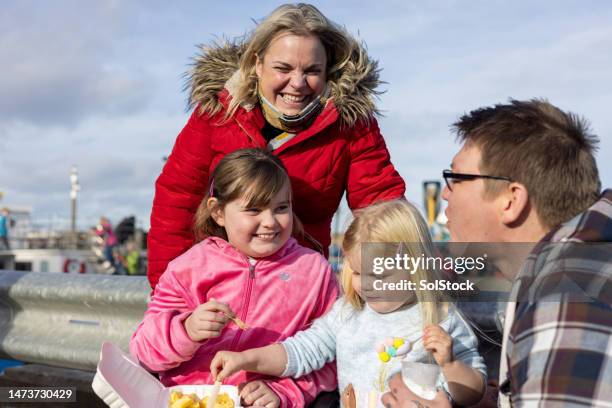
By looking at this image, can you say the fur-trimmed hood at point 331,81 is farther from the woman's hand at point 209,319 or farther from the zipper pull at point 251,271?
the woman's hand at point 209,319

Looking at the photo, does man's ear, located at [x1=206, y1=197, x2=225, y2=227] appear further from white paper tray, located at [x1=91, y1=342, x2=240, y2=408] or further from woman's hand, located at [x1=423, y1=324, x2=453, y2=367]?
woman's hand, located at [x1=423, y1=324, x2=453, y2=367]

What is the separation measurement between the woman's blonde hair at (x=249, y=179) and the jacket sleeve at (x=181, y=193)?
1.13 ft

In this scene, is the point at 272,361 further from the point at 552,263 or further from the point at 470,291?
the point at 552,263

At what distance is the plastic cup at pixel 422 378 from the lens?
2.29 m

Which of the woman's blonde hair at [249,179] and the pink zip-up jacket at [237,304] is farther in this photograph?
the woman's blonde hair at [249,179]

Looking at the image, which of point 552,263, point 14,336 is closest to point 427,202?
point 14,336

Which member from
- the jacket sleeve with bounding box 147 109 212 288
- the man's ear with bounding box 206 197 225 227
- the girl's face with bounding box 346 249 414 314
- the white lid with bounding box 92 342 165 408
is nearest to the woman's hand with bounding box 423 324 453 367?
the girl's face with bounding box 346 249 414 314

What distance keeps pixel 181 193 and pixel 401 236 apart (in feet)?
4.62

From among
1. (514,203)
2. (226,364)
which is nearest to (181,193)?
(226,364)

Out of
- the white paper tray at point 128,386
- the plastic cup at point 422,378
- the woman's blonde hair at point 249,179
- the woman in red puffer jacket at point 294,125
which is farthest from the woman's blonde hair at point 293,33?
the plastic cup at point 422,378

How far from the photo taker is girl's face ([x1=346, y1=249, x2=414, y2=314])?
9.45 feet

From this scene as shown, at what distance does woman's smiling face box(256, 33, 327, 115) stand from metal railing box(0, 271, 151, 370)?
1387mm

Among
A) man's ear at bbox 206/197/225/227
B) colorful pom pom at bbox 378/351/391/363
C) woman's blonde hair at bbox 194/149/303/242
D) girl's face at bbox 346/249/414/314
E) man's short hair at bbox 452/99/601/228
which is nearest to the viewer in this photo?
man's short hair at bbox 452/99/601/228

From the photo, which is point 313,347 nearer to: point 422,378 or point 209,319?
point 209,319
